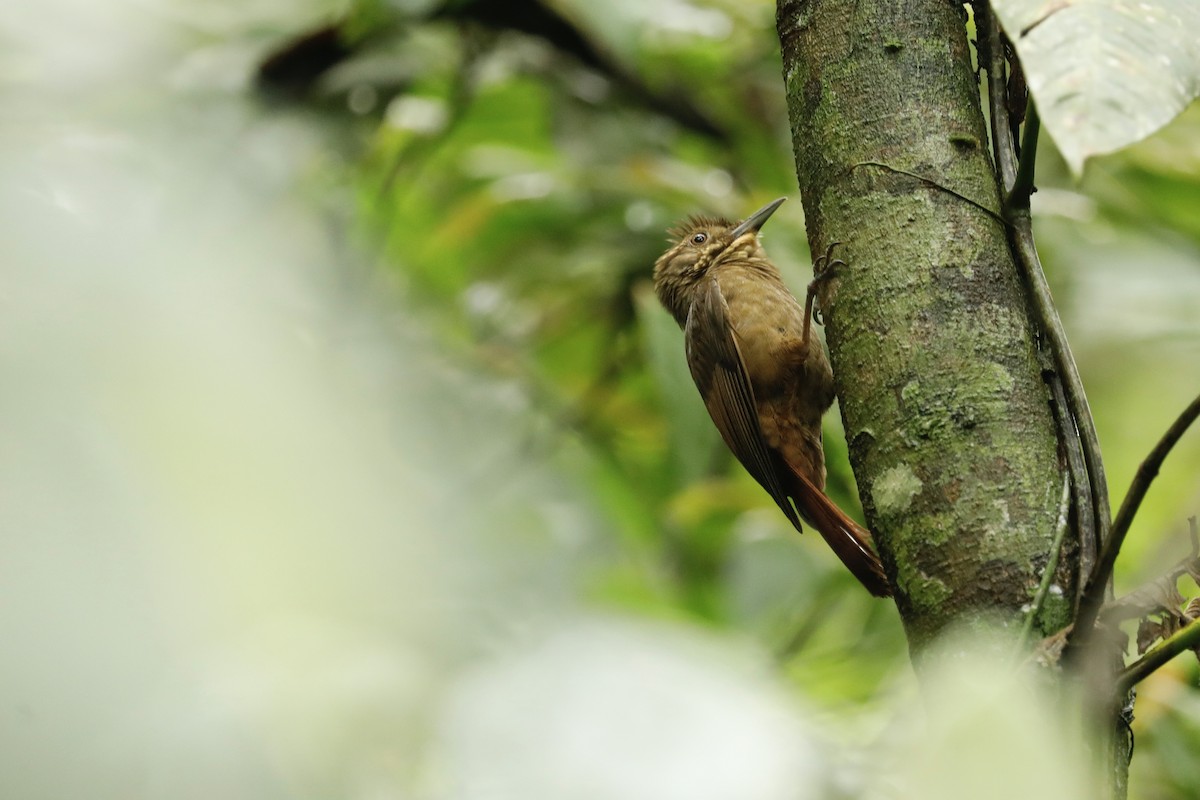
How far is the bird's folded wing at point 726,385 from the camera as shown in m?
2.78

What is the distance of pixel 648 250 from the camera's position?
3.62 m

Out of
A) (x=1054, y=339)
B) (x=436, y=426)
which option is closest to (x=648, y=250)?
(x=436, y=426)

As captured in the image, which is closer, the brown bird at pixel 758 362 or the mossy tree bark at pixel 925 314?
the mossy tree bark at pixel 925 314

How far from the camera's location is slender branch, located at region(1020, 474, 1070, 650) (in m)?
1.27

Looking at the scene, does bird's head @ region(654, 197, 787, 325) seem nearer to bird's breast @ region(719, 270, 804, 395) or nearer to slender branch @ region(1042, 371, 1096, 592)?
bird's breast @ region(719, 270, 804, 395)

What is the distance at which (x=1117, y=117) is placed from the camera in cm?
104

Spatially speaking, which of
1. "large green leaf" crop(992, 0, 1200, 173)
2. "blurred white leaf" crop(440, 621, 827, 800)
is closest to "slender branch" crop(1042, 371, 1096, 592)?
"large green leaf" crop(992, 0, 1200, 173)

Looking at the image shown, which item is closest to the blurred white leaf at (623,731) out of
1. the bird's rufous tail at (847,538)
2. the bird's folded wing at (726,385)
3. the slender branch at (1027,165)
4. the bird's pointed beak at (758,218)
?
the slender branch at (1027,165)

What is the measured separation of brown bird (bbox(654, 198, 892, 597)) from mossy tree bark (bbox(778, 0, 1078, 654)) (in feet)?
3.20

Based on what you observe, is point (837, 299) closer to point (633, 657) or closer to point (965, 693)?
point (633, 657)

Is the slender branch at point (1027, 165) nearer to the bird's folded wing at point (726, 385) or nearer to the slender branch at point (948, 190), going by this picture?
the slender branch at point (948, 190)

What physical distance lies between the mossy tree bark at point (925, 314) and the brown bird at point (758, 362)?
0.98 metres

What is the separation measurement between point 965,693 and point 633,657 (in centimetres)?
46

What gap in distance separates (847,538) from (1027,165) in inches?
42.6
